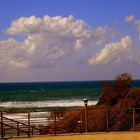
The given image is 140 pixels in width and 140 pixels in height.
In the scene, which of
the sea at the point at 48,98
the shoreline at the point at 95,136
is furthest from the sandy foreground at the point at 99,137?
the sea at the point at 48,98

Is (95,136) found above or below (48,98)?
below

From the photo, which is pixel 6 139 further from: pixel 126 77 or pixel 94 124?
pixel 126 77

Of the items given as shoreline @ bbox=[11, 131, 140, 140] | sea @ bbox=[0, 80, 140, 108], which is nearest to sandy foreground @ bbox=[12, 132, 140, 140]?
shoreline @ bbox=[11, 131, 140, 140]

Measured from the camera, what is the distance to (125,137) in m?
16.1

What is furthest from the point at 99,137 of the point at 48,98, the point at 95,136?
the point at 48,98

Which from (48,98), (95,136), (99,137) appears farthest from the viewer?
(48,98)

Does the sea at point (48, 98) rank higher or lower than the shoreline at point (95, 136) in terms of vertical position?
higher

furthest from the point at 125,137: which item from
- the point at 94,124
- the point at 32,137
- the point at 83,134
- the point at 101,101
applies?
the point at 101,101

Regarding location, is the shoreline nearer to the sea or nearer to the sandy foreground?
the sandy foreground

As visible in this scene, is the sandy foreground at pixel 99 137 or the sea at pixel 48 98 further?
the sea at pixel 48 98

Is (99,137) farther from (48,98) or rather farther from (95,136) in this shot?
(48,98)

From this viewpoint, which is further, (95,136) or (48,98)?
(48,98)

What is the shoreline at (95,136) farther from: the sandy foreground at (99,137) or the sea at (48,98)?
Result: the sea at (48,98)

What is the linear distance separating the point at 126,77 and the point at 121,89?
2.57 feet
